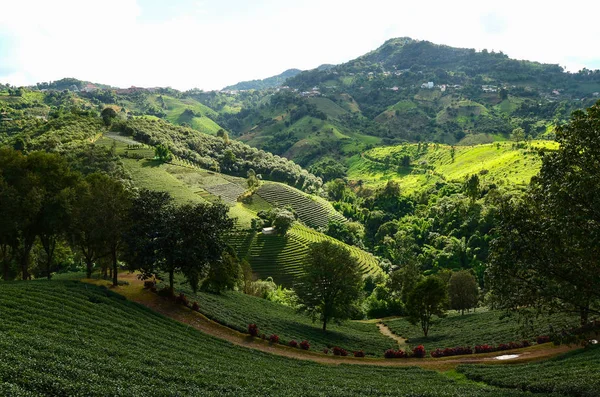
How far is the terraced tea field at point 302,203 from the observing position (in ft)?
425

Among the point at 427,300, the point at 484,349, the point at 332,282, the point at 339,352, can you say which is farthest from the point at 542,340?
the point at 332,282

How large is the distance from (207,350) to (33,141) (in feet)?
390

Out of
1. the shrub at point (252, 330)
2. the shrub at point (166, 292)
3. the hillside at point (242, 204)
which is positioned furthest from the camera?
the hillside at point (242, 204)

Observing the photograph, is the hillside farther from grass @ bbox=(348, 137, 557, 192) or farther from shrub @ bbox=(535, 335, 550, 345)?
grass @ bbox=(348, 137, 557, 192)

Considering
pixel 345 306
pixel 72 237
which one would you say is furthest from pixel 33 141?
pixel 345 306

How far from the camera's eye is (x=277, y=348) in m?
36.0

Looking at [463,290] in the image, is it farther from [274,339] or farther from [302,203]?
[302,203]

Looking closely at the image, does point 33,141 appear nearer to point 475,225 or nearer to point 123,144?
point 123,144

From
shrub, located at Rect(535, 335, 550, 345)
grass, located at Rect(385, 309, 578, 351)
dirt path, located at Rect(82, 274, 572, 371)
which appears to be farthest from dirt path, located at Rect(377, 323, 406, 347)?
shrub, located at Rect(535, 335, 550, 345)

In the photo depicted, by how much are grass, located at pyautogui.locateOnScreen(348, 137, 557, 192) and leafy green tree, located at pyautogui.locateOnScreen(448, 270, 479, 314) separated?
65.1 metres

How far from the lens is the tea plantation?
14773mm

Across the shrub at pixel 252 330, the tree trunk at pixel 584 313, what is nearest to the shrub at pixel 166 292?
the shrub at pixel 252 330

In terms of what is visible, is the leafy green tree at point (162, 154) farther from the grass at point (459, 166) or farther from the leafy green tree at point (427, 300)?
the leafy green tree at point (427, 300)

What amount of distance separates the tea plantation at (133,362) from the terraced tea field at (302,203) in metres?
95.9
